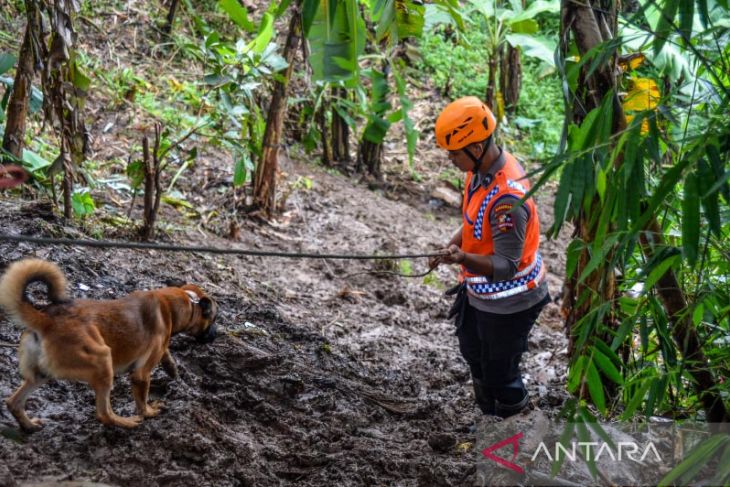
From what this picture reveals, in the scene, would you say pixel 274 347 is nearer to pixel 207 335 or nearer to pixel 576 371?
pixel 207 335

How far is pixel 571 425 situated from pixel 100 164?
6.12 metres

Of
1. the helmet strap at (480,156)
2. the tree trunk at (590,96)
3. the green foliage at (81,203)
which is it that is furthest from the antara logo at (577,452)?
the green foliage at (81,203)

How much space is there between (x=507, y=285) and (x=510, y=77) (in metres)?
8.72

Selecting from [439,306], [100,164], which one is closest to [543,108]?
[439,306]

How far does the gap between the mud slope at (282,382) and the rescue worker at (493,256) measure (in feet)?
1.62

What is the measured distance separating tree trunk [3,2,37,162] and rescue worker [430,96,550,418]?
3.22m

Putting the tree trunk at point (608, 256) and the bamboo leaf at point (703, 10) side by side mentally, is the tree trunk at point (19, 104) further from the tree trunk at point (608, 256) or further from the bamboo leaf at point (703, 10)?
the bamboo leaf at point (703, 10)

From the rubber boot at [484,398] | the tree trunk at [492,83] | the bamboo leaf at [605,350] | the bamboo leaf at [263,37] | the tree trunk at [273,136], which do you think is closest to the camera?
the bamboo leaf at [605,350]

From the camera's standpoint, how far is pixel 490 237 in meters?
4.51

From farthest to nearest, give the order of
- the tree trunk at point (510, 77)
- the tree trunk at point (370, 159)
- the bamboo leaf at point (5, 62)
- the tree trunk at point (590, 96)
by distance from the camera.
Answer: the tree trunk at point (510, 77) → the tree trunk at point (370, 159) → the bamboo leaf at point (5, 62) → the tree trunk at point (590, 96)

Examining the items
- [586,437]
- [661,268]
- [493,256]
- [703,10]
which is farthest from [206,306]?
[703,10]

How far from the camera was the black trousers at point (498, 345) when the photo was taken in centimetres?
467

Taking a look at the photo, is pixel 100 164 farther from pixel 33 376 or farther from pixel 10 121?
pixel 33 376

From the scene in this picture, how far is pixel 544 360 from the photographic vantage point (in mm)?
6742
